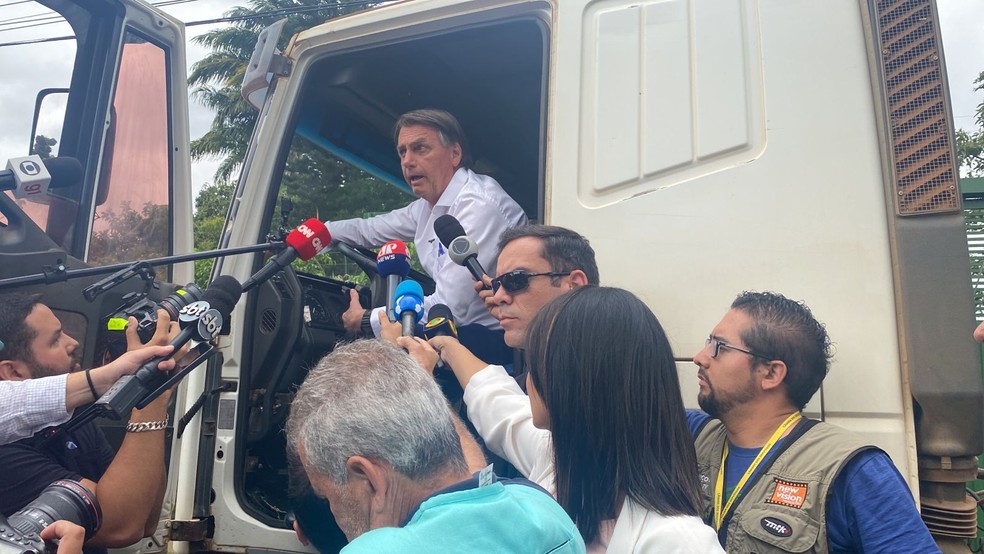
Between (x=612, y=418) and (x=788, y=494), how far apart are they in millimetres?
586

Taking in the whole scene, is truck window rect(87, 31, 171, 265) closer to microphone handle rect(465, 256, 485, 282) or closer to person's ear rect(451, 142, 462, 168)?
person's ear rect(451, 142, 462, 168)

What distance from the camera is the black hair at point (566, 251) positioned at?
2.33 meters

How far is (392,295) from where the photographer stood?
2.65 meters

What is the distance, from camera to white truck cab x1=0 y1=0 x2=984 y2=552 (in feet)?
6.55

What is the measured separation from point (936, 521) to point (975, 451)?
210 millimetres

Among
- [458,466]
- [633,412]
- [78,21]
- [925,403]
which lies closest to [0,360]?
[78,21]

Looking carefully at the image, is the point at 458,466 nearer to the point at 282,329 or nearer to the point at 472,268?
the point at 472,268

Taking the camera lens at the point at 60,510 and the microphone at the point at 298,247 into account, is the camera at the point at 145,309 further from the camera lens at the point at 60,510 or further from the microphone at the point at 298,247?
the camera lens at the point at 60,510

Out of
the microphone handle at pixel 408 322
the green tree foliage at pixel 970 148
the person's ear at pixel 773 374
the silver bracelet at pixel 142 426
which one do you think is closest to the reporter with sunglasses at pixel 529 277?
the microphone handle at pixel 408 322

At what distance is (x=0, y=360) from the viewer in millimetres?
2182

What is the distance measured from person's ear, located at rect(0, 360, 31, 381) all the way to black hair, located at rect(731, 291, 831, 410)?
197cm

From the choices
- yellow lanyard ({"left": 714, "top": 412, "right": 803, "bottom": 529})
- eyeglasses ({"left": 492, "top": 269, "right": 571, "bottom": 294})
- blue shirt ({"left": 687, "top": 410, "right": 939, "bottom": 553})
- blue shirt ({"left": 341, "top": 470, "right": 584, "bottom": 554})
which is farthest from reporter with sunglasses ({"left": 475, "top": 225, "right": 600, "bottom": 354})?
blue shirt ({"left": 341, "top": 470, "right": 584, "bottom": 554})

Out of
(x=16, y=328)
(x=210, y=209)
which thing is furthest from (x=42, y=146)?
(x=210, y=209)

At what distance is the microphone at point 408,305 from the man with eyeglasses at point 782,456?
0.88 meters
